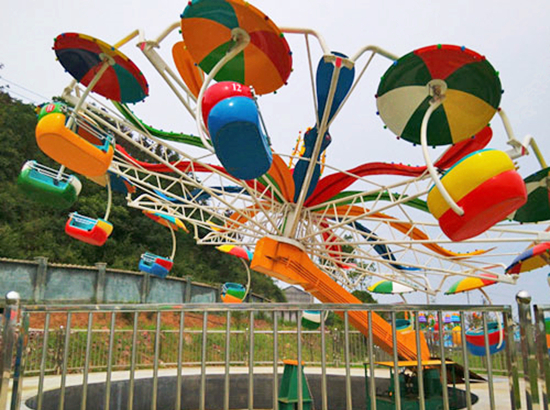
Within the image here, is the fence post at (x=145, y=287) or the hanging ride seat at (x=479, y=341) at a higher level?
the fence post at (x=145, y=287)

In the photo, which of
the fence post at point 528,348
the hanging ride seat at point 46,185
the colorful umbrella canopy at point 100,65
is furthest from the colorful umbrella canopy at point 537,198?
the hanging ride seat at point 46,185

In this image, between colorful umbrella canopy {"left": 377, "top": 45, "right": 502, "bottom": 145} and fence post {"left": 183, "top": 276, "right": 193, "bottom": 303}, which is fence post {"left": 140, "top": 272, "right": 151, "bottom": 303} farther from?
colorful umbrella canopy {"left": 377, "top": 45, "right": 502, "bottom": 145}

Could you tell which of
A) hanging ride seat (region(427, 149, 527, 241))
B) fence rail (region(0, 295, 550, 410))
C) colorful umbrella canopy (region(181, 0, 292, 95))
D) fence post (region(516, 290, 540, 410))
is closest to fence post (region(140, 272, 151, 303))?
fence rail (region(0, 295, 550, 410))

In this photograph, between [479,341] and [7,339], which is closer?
[7,339]

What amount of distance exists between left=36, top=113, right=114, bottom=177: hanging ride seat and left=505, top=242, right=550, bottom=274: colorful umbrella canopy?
8.54 metres

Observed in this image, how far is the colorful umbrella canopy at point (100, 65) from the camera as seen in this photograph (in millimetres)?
6527

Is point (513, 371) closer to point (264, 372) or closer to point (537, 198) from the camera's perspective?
point (537, 198)

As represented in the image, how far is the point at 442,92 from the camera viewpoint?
19.0 feet

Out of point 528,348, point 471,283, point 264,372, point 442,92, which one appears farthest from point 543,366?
point 264,372

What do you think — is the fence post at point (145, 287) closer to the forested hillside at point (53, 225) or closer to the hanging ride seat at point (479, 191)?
the forested hillside at point (53, 225)

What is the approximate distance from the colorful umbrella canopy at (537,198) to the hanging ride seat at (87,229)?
9.03 metres

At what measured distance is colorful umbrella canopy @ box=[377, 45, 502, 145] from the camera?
18.1 feet

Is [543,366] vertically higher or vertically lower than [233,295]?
lower

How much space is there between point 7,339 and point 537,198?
7808mm
